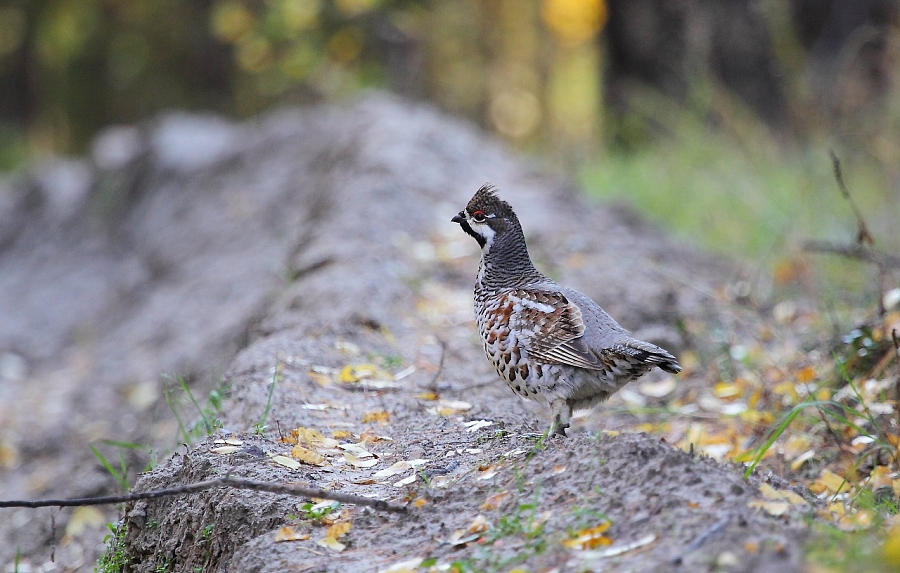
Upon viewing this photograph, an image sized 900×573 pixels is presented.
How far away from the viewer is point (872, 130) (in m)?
7.29

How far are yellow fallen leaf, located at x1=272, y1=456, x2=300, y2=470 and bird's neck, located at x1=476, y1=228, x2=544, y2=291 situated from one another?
1.15 m

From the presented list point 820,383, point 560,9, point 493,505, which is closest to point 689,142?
point 820,383

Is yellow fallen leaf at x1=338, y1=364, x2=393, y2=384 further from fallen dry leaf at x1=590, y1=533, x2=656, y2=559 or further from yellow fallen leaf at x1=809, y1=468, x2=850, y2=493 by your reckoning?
fallen dry leaf at x1=590, y1=533, x2=656, y2=559

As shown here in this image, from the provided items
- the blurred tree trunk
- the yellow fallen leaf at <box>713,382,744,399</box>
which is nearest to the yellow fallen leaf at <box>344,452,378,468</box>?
the yellow fallen leaf at <box>713,382,744,399</box>

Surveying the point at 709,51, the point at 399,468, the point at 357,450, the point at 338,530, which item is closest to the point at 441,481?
the point at 399,468

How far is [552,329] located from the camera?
364 centimetres

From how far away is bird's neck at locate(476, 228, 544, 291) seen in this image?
4090 millimetres

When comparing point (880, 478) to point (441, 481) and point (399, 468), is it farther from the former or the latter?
point (399, 468)

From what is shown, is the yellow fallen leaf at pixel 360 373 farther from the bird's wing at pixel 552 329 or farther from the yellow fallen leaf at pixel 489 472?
the yellow fallen leaf at pixel 489 472

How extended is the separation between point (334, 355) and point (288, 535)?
191 centimetres

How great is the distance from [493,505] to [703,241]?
590cm

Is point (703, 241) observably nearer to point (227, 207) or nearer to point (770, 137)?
point (770, 137)

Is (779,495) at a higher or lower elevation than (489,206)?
lower

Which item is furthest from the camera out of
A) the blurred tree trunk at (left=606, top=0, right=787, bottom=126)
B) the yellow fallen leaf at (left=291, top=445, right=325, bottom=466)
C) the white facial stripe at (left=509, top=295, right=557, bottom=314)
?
the blurred tree trunk at (left=606, top=0, right=787, bottom=126)
